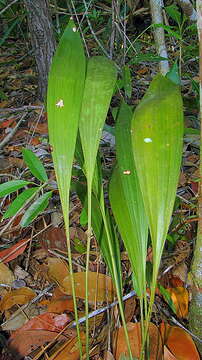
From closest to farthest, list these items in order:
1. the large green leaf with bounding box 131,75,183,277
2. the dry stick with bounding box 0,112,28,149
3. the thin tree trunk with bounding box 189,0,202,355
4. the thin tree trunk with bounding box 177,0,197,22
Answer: the large green leaf with bounding box 131,75,183,277, the thin tree trunk with bounding box 189,0,202,355, the thin tree trunk with bounding box 177,0,197,22, the dry stick with bounding box 0,112,28,149

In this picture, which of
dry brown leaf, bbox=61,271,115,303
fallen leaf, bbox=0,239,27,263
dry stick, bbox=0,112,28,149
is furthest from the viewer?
dry stick, bbox=0,112,28,149

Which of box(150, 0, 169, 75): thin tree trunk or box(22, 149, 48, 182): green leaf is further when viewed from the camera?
box(150, 0, 169, 75): thin tree trunk

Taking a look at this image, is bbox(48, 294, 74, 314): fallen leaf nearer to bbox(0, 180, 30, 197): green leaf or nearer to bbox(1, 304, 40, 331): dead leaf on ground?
bbox(1, 304, 40, 331): dead leaf on ground

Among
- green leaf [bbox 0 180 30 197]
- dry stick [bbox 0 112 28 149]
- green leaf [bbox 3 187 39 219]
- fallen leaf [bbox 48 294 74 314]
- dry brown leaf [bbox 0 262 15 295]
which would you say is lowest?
fallen leaf [bbox 48 294 74 314]

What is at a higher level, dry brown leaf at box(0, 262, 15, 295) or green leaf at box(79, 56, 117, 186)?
green leaf at box(79, 56, 117, 186)

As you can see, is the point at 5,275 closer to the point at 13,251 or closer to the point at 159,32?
the point at 13,251

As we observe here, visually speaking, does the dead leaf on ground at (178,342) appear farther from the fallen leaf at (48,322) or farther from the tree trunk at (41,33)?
the tree trunk at (41,33)

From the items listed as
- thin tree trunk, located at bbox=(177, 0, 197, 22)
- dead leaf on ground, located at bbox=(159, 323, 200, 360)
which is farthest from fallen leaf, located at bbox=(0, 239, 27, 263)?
thin tree trunk, located at bbox=(177, 0, 197, 22)
